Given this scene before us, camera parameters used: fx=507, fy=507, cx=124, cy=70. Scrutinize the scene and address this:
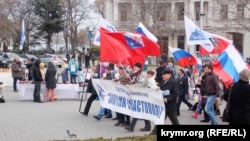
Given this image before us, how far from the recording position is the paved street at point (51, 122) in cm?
1225

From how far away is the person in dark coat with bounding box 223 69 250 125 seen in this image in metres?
9.08

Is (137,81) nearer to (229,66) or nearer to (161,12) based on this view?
(229,66)

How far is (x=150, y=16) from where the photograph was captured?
5691 cm

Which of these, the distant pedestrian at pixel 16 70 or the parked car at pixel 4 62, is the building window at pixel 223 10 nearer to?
the parked car at pixel 4 62

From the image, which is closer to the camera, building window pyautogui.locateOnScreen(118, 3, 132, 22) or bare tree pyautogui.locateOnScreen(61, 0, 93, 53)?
bare tree pyautogui.locateOnScreen(61, 0, 93, 53)

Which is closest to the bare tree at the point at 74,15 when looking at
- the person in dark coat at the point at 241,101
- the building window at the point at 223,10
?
the building window at the point at 223,10

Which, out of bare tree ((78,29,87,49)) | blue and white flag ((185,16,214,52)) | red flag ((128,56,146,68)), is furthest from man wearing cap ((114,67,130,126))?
bare tree ((78,29,87,49))

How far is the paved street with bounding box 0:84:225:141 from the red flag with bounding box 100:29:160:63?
1.91 m

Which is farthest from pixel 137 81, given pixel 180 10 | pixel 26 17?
pixel 26 17

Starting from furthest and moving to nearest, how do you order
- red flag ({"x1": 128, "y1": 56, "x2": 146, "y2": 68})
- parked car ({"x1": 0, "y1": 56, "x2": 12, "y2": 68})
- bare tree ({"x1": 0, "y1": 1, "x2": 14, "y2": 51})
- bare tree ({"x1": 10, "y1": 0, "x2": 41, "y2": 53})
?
bare tree ({"x1": 10, "y1": 0, "x2": 41, "y2": 53}) < bare tree ({"x1": 0, "y1": 1, "x2": 14, "y2": 51}) < parked car ({"x1": 0, "y1": 56, "x2": 12, "y2": 68}) < red flag ({"x1": 128, "y1": 56, "x2": 146, "y2": 68})

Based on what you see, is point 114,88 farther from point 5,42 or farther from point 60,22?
point 5,42

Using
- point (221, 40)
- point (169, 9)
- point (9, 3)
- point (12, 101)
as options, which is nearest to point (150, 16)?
point (169, 9)

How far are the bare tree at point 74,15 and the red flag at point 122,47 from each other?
52258mm

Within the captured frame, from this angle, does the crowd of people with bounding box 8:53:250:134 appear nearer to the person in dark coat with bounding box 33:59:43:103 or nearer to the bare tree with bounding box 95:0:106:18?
the person in dark coat with bounding box 33:59:43:103
